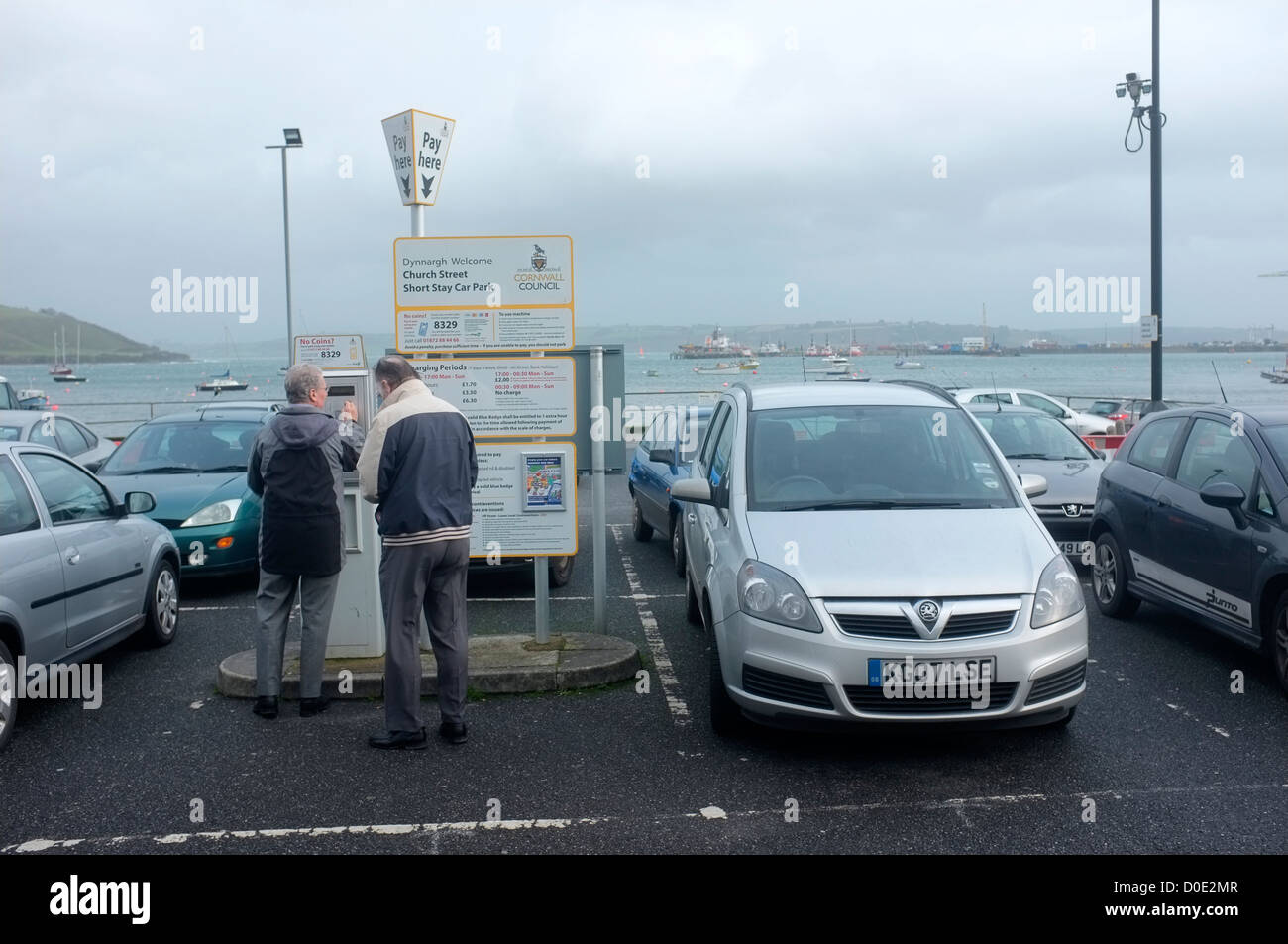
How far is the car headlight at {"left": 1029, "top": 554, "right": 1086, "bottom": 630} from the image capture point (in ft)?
16.9

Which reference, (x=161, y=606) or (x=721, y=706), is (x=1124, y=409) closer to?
(x=721, y=706)

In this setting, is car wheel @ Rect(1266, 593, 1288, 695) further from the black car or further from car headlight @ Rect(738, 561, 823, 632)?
car headlight @ Rect(738, 561, 823, 632)

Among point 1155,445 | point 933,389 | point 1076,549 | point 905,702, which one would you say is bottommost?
point 1076,549

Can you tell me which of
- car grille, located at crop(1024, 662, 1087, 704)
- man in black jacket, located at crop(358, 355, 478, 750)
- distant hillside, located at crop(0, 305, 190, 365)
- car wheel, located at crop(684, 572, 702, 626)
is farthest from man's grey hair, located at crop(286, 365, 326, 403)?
distant hillside, located at crop(0, 305, 190, 365)

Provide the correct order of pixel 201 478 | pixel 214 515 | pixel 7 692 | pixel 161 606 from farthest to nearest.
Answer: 1. pixel 201 478
2. pixel 214 515
3. pixel 161 606
4. pixel 7 692

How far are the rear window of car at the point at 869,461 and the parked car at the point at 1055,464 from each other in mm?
3553

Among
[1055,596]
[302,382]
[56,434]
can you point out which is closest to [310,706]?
[302,382]

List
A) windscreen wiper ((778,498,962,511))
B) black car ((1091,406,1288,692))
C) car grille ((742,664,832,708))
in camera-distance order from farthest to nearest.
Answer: black car ((1091,406,1288,692)), windscreen wiper ((778,498,962,511)), car grille ((742,664,832,708))

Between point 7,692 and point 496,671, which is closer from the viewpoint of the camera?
point 7,692

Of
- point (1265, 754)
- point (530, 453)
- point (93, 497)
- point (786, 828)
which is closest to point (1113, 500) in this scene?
point (1265, 754)

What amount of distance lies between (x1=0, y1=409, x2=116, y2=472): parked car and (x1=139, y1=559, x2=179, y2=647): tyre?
17.1 ft

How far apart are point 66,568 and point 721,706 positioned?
149 inches

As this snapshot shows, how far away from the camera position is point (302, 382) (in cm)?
614
